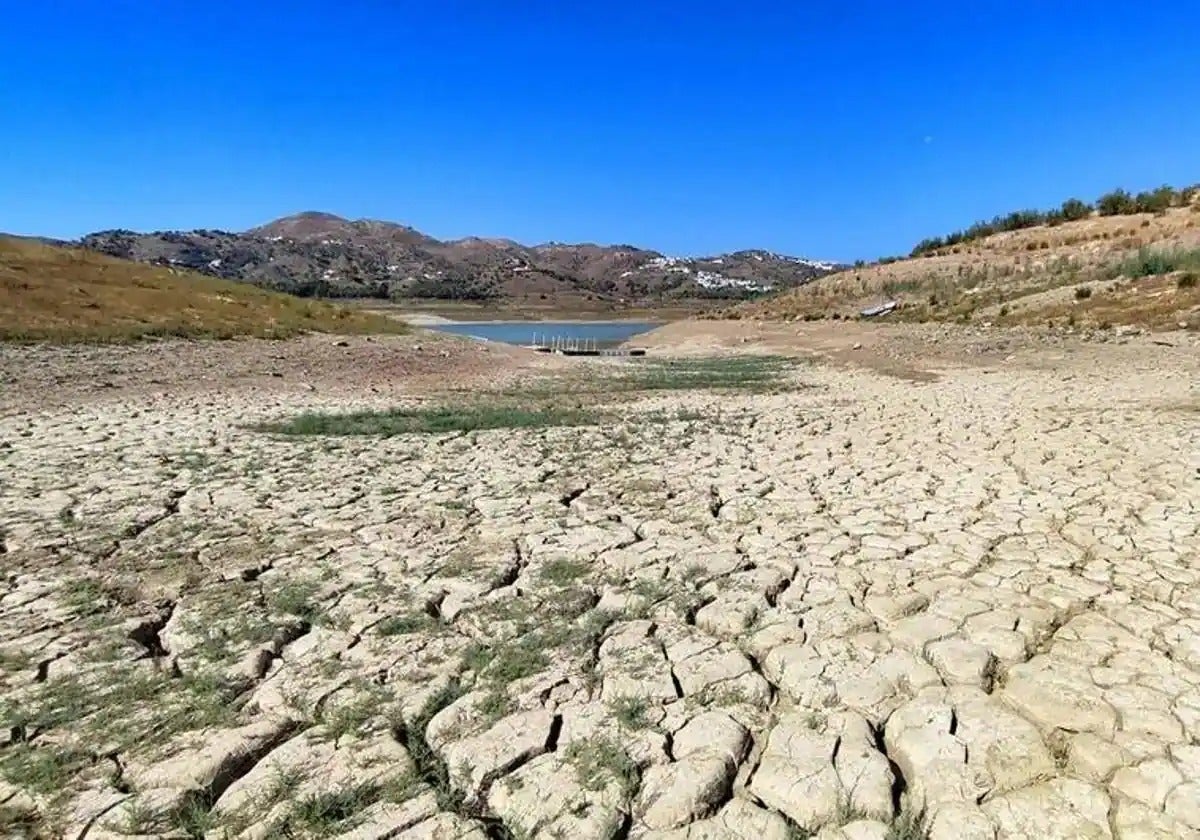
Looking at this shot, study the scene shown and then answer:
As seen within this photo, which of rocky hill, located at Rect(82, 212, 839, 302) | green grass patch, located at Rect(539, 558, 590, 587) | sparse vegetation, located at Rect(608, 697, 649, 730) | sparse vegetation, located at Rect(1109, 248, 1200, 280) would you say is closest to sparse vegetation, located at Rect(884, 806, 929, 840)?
sparse vegetation, located at Rect(608, 697, 649, 730)

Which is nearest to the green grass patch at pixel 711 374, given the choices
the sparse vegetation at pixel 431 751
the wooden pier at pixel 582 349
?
the wooden pier at pixel 582 349

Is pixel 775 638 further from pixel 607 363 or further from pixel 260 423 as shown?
pixel 607 363

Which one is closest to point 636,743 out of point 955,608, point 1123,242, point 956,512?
point 955,608

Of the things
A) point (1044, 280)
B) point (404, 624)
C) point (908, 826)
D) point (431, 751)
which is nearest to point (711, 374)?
point (1044, 280)

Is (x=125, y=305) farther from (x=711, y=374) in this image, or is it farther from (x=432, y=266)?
(x=432, y=266)

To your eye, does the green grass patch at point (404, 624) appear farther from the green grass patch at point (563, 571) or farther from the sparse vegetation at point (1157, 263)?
the sparse vegetation at point (1157, 263)
